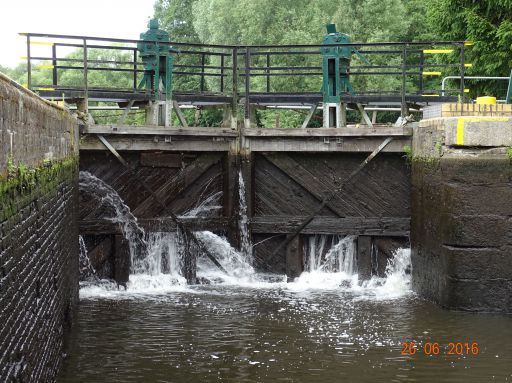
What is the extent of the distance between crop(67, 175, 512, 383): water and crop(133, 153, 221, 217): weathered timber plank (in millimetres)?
440

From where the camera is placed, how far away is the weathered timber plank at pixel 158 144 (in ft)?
43.5

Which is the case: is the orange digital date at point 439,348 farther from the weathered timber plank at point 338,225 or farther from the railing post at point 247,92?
the railing post at point 247,92

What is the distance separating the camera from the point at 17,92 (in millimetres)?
5887

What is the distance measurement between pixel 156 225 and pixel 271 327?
152 inches

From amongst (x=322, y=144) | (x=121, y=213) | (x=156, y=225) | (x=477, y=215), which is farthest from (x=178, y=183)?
(x=477, y=215)

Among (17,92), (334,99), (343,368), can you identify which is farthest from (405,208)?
(17,92)

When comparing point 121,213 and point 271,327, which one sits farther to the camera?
point 121,213

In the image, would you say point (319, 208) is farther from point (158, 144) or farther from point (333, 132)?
point (158, 144)

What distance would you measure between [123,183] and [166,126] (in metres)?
1.08

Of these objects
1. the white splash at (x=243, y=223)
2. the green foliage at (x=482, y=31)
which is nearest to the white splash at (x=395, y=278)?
the white splash at (x=243, y=223)

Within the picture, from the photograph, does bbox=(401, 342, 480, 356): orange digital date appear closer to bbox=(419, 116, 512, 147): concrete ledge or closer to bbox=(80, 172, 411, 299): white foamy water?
bbox=(419, 116, 512, 147): concrete ledge

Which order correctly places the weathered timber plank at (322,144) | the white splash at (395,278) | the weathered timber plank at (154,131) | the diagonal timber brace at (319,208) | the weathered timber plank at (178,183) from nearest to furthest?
the white splash at (395,278) → the weathered timber plank at (154,131) → the weathered timber plank at (322,144) → the diagonal timber brace at (319,208) → the weathered timber plank at (178,183)

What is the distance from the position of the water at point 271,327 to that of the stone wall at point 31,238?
0.84m

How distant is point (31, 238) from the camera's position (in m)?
6.36
